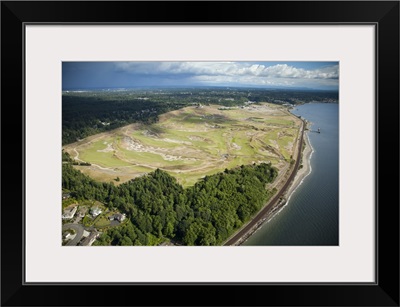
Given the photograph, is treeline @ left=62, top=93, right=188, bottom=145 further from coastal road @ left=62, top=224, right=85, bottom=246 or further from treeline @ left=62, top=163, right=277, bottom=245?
coastal road @ left=62, top=224, right=85, bottom=246

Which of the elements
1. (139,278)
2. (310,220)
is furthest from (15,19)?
(310,220)

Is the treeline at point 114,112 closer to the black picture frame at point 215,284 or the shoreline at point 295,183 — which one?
the black picture frame at point 215,284

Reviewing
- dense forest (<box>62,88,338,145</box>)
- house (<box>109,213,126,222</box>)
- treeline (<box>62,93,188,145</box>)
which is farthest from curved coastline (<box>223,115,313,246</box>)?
treeline (<box>62,93,188,145</box>)

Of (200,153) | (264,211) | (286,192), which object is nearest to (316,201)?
(286,192)

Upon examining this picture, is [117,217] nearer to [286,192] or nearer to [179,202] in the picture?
[179,202]

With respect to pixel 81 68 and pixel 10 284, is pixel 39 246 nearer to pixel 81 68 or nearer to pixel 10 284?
pixel 10 284

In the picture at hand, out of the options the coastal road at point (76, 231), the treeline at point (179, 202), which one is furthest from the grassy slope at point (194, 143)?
the coastal road at point (76, 231)
